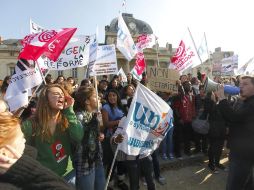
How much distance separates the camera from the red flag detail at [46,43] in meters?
4.79

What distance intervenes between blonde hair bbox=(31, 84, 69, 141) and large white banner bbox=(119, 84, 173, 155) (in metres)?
0.95

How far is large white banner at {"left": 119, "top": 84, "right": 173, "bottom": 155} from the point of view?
373cm

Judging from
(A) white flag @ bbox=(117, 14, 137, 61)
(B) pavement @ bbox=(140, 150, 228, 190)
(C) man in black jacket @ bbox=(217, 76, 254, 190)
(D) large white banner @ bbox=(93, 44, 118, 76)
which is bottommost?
(B) pavement @ bbox=(140, 150, 228, 190)

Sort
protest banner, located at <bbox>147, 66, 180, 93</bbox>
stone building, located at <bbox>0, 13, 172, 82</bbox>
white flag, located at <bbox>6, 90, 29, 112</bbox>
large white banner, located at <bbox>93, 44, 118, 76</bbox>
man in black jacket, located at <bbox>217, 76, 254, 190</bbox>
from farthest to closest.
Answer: stone building, located at <bbox>0, 13, 172, 82</bbox> < large white banner, located at <bbox>93, 44, 118, 76</bbox> < protest banner, located at <bbox>147, 66, 180, 93</bbox> < white flag, located at <bbox>6, 90, 29, 112</bbox> < man in black jacket, located at <bbox>217, 76, 254, 190</bbox>

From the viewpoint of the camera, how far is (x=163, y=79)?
19.2ft

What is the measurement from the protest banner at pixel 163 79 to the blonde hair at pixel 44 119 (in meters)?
3.07

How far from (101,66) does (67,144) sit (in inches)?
173

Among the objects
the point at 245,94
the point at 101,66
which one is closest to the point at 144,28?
the point at 101,66

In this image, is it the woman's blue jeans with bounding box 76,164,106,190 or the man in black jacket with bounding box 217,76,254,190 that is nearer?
the woman's blue jeans with bounding box 76,164,106,190

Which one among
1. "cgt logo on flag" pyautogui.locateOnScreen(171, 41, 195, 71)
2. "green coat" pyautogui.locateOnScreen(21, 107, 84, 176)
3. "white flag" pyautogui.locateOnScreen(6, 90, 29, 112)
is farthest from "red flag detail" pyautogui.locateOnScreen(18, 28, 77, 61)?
"cgt logo on flag" pyautogui.locateOnScreen(171, 41, 195, 71)

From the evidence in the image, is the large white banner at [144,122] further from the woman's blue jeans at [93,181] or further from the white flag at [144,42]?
the white flag at [144,42]

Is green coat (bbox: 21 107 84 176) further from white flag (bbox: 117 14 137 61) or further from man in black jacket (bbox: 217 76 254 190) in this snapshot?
white flag (bbox: 117 14 137 61)

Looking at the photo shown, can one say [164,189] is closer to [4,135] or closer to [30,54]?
[30,54]

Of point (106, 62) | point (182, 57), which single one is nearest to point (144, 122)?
point (106, 62)
